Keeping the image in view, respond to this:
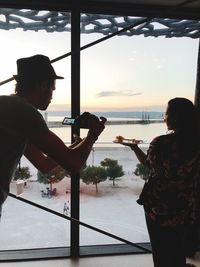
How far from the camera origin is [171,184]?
1.31m

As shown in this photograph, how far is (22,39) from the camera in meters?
2.04

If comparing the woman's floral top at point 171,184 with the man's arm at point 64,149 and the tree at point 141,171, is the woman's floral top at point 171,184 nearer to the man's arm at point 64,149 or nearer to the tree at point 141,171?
the man's arm at point 64,149

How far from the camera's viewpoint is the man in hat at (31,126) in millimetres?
936

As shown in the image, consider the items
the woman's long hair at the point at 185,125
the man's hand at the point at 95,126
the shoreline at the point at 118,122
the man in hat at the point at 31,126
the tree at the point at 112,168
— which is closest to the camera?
the man in hat at the point at 31,126

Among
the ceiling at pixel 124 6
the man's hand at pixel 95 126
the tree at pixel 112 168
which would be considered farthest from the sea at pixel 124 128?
the man's hand at pixel 95 126

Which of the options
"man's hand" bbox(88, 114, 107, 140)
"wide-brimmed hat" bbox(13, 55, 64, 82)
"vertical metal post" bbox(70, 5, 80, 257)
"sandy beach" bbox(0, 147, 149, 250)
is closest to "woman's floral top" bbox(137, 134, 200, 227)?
"man's hand" bbox(88, 114, 107, 140)

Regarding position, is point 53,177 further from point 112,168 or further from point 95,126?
point 95,126

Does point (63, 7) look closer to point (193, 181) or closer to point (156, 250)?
point (193, 181)

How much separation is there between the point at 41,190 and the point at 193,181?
3.68 ft

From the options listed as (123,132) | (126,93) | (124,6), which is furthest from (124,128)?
(124,6)

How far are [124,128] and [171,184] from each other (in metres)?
0.90

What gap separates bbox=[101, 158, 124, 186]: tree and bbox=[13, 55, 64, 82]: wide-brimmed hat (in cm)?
123

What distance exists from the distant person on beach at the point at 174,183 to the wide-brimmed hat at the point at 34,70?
1.68 ft

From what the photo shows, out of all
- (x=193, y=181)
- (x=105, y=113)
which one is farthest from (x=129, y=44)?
(x=193, y=181)
